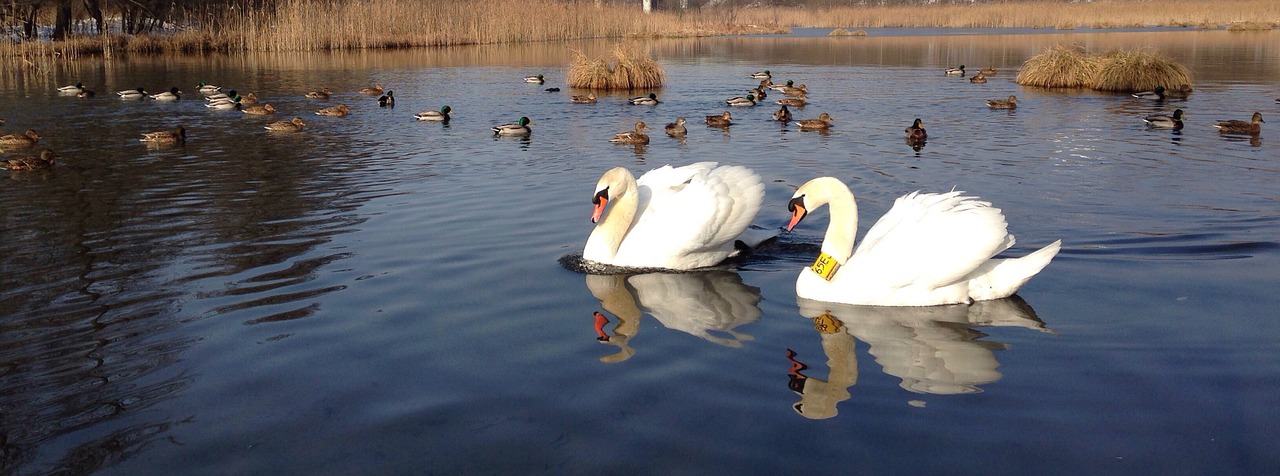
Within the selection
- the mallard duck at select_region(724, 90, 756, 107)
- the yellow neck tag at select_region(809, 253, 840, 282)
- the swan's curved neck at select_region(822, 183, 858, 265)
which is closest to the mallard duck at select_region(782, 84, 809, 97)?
the mallard duck at select_region(724, 90, 756, 107)

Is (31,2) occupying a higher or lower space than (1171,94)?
higher

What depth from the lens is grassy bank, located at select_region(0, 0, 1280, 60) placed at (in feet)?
124

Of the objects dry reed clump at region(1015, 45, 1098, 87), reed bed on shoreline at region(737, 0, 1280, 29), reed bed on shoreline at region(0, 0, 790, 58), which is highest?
reed bed on shoreline at region(737, 0, 1280, 29)

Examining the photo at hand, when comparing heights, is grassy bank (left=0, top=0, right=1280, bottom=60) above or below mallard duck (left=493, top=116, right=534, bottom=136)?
above

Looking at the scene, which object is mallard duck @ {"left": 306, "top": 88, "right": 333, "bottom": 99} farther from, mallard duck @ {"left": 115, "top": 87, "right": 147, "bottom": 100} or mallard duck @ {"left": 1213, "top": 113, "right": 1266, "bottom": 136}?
mallard duck @ {"left": 1213, "top": 113, "right": 1266, "bottom": 136}

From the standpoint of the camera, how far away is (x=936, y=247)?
20.1ft

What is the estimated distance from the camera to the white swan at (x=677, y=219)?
725cm

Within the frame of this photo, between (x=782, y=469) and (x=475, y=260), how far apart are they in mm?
4194

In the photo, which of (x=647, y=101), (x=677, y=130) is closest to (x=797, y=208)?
(x=677, y=130)

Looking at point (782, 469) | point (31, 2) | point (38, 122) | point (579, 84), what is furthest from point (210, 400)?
point (31, 2)

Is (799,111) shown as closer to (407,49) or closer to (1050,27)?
(407,49)

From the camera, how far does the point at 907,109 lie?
19.8 meters

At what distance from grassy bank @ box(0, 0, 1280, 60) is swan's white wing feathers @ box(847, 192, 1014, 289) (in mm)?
29583

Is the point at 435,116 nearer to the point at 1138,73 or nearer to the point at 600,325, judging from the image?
the point at 600,325
